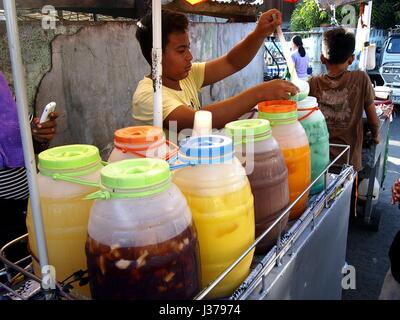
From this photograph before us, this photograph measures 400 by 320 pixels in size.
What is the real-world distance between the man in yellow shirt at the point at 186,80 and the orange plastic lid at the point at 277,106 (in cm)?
2

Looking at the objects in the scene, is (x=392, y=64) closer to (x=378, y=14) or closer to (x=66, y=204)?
(x=378, y=14)

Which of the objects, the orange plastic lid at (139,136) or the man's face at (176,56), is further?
the man's face at (176,56)

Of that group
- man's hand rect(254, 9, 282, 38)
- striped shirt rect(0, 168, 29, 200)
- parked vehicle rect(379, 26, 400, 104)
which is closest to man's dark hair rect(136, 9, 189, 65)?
man's hand rect(254, 9, 282, 38)

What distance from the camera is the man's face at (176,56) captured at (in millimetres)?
1678

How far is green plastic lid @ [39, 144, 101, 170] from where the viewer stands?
3.06 ft

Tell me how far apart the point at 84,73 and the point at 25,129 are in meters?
2.88

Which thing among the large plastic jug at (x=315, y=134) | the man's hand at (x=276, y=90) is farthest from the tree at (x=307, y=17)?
the man's hand at (x=276, y=90)

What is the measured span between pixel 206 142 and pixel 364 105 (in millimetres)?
2317

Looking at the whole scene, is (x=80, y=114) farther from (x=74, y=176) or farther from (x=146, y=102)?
(x=74, y=176)

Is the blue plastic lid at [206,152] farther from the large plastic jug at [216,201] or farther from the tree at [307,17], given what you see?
the tree at [307,17]

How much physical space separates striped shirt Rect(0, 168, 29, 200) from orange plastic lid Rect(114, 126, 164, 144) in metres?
0.79

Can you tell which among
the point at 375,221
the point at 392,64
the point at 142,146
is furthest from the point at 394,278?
the point at 392,64
